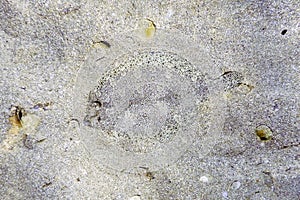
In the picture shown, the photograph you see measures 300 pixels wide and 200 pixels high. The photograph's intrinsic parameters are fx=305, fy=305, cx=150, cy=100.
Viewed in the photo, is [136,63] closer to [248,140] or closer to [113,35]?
[113,35]

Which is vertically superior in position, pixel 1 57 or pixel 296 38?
pixel 296 38

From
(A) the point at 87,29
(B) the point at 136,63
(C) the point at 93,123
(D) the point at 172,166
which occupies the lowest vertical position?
(D) the point at 172,166

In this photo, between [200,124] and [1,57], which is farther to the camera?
[200,124]

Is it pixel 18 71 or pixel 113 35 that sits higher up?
pixel 113 35

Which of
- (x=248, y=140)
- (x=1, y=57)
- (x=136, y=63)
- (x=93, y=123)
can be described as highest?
(x=136, y=63)

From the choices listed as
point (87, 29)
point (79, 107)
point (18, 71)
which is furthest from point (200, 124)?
point (18, 71)

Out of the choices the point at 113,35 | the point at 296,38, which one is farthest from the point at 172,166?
the point at 296,38

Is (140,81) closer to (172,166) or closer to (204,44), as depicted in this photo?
(204,44)

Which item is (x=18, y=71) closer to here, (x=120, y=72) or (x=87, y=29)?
(x=87, y=29)
